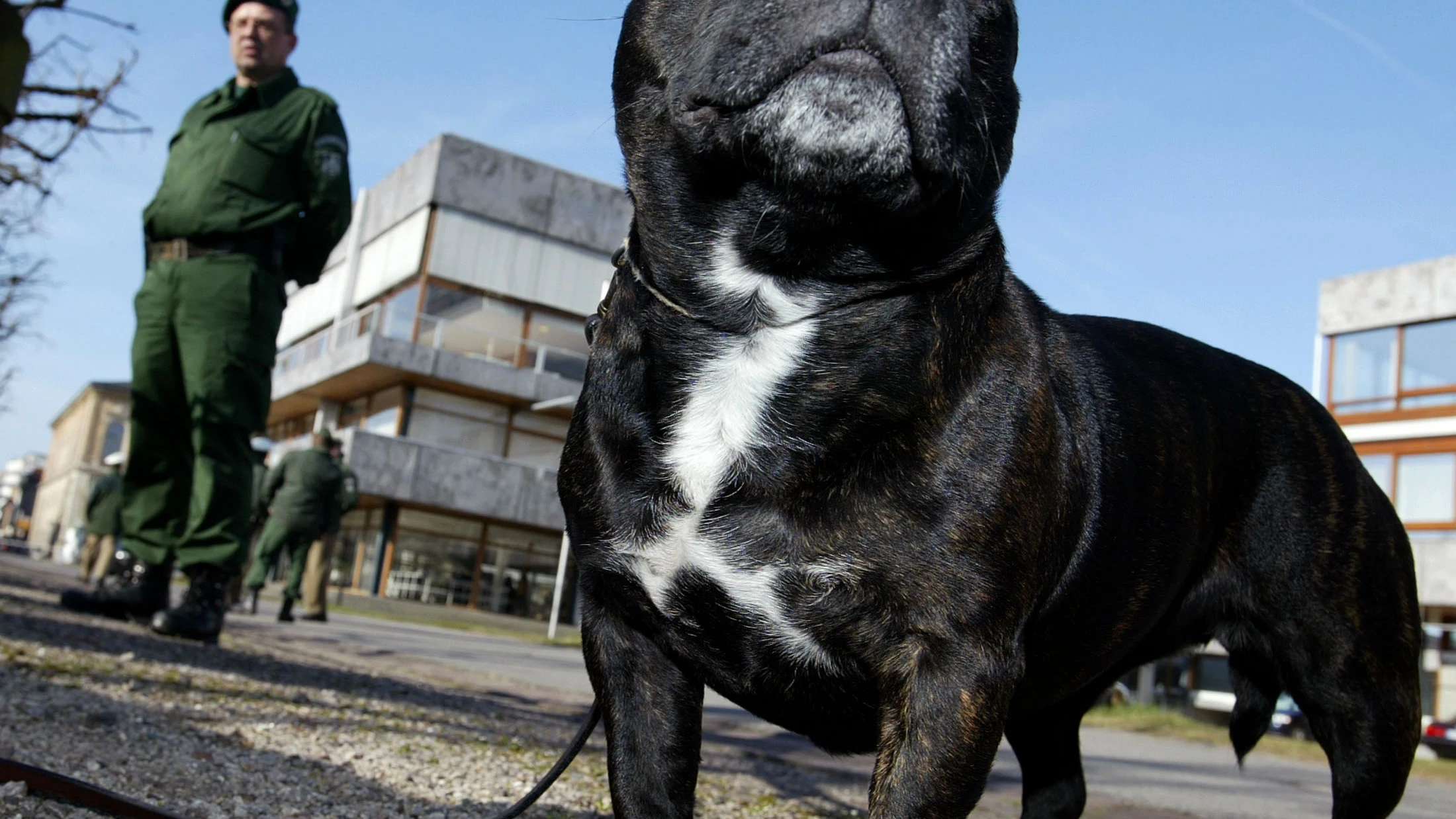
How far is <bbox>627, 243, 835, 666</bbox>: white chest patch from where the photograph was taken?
2.19m

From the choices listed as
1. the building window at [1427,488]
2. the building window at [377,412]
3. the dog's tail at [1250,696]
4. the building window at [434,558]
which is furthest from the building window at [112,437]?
the dog's tail at [1250,696]

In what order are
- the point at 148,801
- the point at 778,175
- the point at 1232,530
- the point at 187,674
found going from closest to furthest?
the point at 778,175 → the point at 148,801 → the point at 1232,530 → the point at 187,674

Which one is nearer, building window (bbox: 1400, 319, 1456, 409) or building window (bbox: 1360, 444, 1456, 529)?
building window (bbox: 1360, 444, 1456, 529)

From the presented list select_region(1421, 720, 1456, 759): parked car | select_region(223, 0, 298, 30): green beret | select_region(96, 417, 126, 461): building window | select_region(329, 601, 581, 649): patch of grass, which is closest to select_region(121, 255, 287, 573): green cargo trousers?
select_region(223, 0, 298, 30): green beret

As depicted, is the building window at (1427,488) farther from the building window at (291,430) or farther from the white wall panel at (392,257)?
the building window at (291,430)

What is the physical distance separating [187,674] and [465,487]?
3097 centimetres

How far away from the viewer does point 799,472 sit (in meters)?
2.19

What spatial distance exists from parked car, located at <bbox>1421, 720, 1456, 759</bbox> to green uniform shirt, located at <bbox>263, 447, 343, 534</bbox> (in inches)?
712

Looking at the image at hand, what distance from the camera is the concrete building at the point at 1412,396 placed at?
2850 cm

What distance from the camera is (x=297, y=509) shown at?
1314 centimetres

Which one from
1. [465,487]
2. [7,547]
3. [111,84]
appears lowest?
[7,547]

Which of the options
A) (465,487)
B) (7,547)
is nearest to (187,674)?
(465,487)

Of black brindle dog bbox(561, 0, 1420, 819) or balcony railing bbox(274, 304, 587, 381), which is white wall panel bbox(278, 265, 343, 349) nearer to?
balcony railing bbox(274, 304, 587, 381)

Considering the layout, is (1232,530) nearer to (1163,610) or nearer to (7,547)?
(1163,610)
